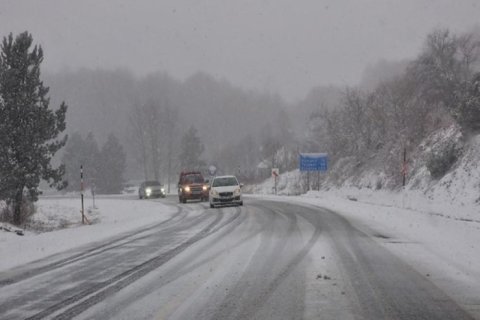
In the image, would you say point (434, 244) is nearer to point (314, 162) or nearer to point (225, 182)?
point (225, 182)

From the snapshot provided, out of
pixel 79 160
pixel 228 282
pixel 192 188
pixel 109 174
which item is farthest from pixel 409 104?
pixel 79 160

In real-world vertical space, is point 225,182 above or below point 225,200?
above

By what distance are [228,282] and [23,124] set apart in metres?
17.2

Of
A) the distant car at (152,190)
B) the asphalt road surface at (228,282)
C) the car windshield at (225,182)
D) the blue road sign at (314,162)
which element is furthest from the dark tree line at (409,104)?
the asphalt road surface at (228,282)

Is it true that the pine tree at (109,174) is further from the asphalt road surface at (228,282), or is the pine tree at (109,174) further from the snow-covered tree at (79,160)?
the asphalt road surface at (228,282)

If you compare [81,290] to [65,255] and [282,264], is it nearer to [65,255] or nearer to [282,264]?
[282,264]

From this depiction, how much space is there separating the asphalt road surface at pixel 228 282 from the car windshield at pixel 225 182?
13518mm

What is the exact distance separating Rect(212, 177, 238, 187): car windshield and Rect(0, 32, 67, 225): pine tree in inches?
319

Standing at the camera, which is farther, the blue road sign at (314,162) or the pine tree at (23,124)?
the blue road sign at (314,162)

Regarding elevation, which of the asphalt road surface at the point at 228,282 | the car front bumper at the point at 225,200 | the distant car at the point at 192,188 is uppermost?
the distant car at the point at 192,188

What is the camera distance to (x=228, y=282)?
712 cm

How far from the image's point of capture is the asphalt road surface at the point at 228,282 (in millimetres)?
5602

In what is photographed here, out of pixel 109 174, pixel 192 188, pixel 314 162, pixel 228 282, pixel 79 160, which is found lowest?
pixel 228 282

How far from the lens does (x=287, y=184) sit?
59.9 metres
